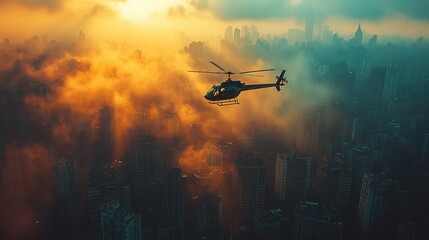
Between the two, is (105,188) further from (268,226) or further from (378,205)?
(378,205)

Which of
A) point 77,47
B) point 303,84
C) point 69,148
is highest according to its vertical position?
point 77,47

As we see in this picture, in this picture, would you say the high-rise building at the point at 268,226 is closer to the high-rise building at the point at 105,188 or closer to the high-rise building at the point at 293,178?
the high-rise building at the point at 293,178

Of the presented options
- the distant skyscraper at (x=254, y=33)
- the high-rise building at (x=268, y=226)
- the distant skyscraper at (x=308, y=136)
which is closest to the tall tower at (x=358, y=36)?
the distant skyscraper at (x=254, y=33)

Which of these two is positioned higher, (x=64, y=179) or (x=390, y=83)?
(x=390, y=83)

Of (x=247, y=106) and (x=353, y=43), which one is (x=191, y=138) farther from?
(x=353, y=43)

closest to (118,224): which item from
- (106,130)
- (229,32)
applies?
(106,130)

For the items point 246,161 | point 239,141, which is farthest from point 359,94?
point 246,161

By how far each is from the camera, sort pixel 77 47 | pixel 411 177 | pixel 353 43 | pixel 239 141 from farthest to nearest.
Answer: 1. pixel 353 43
2. pixel 77 47
3. pixel 239 141
4. pixel 411 177
